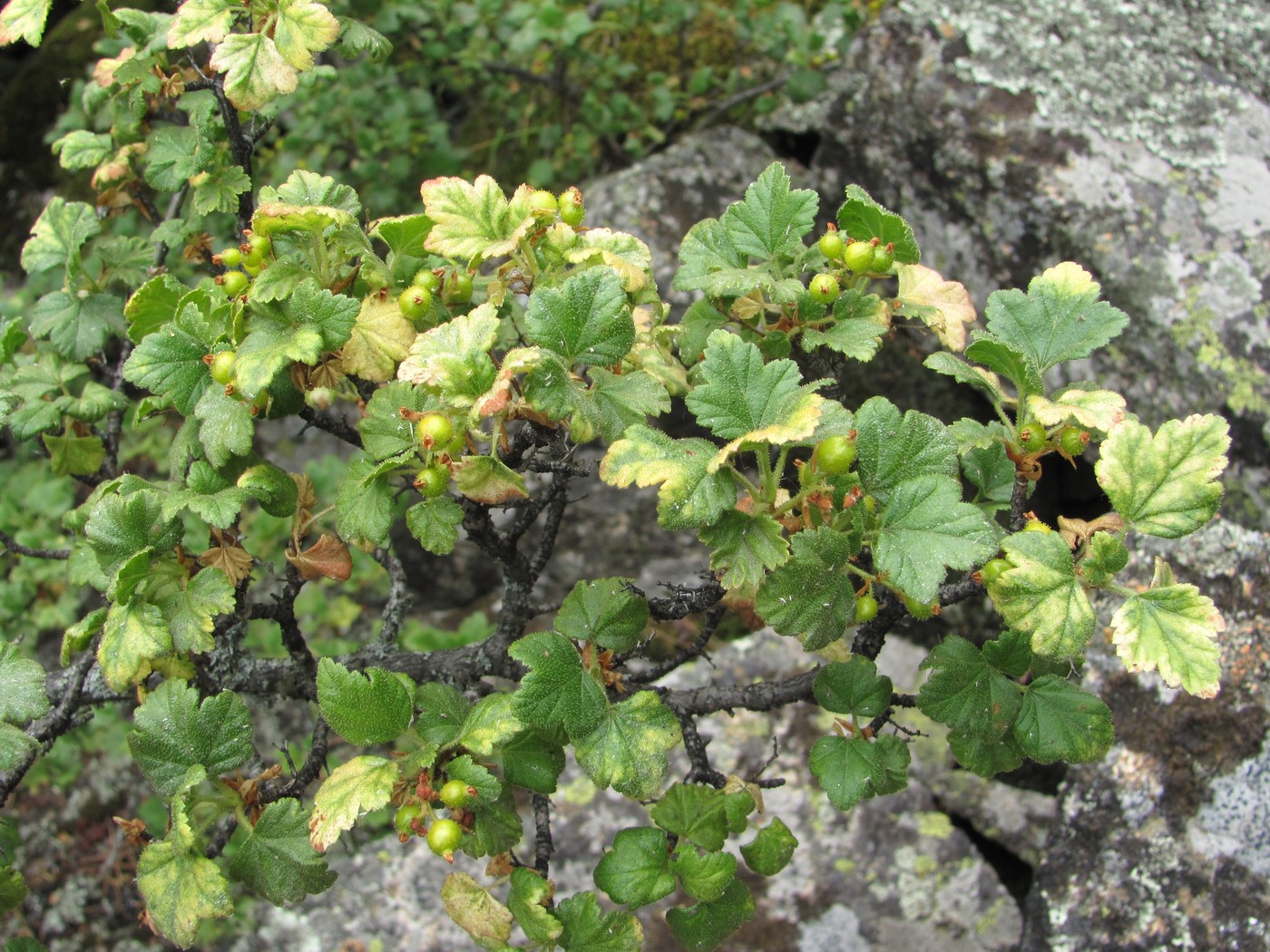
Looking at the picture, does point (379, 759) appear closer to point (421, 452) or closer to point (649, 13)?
point (421, 452)

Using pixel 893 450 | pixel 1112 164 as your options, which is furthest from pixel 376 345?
pixel 1112 164

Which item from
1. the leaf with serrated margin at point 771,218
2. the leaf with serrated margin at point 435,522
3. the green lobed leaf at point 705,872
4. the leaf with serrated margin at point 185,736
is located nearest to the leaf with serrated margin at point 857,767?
the green lobed leaf at point 705,872

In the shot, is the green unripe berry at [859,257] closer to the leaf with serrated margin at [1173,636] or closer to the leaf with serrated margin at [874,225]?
the leaf with serrated margin at [874,225]

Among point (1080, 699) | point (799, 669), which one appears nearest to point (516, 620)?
point (1080, 699)

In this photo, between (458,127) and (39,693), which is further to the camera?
(458,127)

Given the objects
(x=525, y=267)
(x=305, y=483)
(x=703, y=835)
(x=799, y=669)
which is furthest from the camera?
(x=799, y=669)

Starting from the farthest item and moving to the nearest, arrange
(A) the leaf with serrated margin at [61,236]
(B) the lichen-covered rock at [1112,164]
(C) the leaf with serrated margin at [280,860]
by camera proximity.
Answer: (B) the lichen-covered rock at [1112,164] → (A) the leaf with serrated margin at [61,236] → (C) the leaf with serrated margin at [280,860]

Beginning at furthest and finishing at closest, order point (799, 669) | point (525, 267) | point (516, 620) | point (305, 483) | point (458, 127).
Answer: point (458, 127) → point (799, 669) → point (516, 620) → point (305, 483) → point (525, 267)
